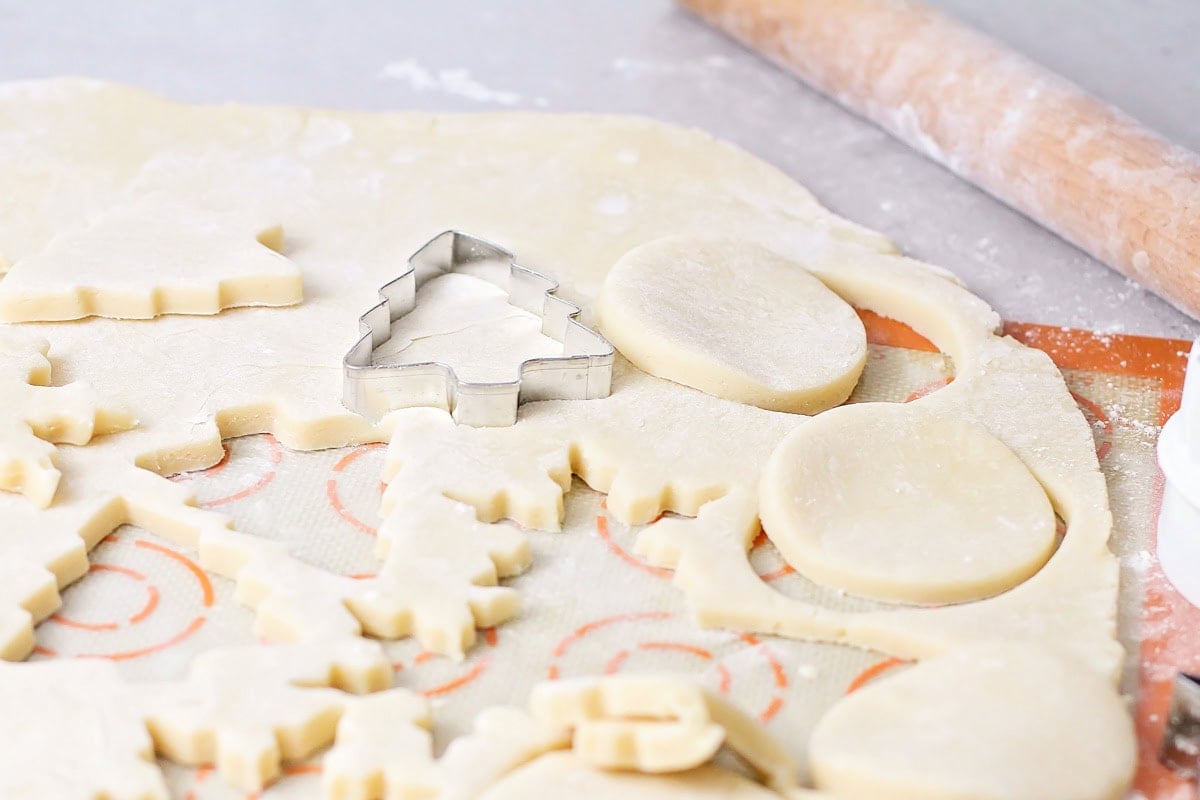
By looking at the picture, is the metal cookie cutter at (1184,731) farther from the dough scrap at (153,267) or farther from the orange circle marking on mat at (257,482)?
the dough scrap at (153,267)

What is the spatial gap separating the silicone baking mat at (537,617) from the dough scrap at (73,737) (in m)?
0.05

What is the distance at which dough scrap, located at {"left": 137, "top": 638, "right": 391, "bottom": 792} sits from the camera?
1221 mm

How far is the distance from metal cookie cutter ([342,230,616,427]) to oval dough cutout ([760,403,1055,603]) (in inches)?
10.7

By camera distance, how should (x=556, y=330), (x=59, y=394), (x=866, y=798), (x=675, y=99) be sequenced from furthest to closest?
(x=675, y=99)
(x=556, y=330)
(x=59, y=394)
(x=866, y=798)

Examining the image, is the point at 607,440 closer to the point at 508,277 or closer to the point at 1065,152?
the point at 508,277

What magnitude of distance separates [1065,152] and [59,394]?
5.01 ft

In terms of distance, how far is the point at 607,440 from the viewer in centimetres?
162

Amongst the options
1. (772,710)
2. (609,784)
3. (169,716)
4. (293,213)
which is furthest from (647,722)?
(293,213)

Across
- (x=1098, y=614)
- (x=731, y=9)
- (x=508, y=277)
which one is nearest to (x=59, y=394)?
(x=508, y=277)

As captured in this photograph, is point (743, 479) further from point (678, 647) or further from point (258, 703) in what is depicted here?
point (258, 703)

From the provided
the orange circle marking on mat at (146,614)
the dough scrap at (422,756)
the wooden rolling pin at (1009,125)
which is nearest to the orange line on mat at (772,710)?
the dough scrap at (422,756)

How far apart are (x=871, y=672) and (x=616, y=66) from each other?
67.7 inches

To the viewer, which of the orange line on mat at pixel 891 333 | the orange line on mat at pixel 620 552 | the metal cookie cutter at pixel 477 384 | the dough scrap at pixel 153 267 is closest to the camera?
the orange line on mat at pixel 620 552

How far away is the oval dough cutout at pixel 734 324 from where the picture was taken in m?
1.71
